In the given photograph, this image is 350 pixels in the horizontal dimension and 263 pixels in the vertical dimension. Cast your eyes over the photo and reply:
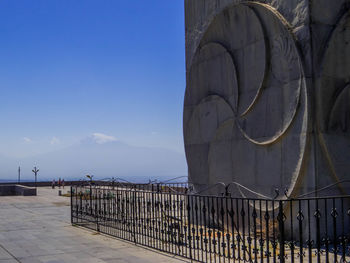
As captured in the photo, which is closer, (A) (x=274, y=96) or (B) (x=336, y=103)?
(B) (x=336, y=103)

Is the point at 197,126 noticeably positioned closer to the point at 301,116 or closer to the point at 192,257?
the point at 301,116

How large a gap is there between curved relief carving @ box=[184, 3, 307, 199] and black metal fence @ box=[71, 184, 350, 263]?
879mm

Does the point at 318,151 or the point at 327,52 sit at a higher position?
the point at 327,52

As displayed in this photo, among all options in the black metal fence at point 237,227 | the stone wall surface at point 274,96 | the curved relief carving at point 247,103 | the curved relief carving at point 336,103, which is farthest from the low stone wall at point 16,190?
the curved relief carving at point 336,103

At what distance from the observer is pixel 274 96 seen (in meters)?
10.8

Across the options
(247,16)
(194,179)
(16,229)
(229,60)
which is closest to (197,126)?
(194,179)

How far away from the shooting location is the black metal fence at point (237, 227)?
7266 mm

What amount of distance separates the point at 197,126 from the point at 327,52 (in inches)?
211

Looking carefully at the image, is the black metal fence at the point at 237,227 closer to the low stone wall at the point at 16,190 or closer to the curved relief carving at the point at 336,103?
the curved relief carving at the point at 336,103

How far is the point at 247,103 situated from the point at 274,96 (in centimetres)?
107

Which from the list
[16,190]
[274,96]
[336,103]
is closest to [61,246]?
[274,96]

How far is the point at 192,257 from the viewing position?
29.5ft

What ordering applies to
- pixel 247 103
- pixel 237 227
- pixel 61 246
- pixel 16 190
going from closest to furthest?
pixel 237 227 → pixel 61 246 → pixel 247 103 → pixel 16 190

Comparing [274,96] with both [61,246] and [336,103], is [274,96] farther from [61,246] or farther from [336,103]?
[61,246]
